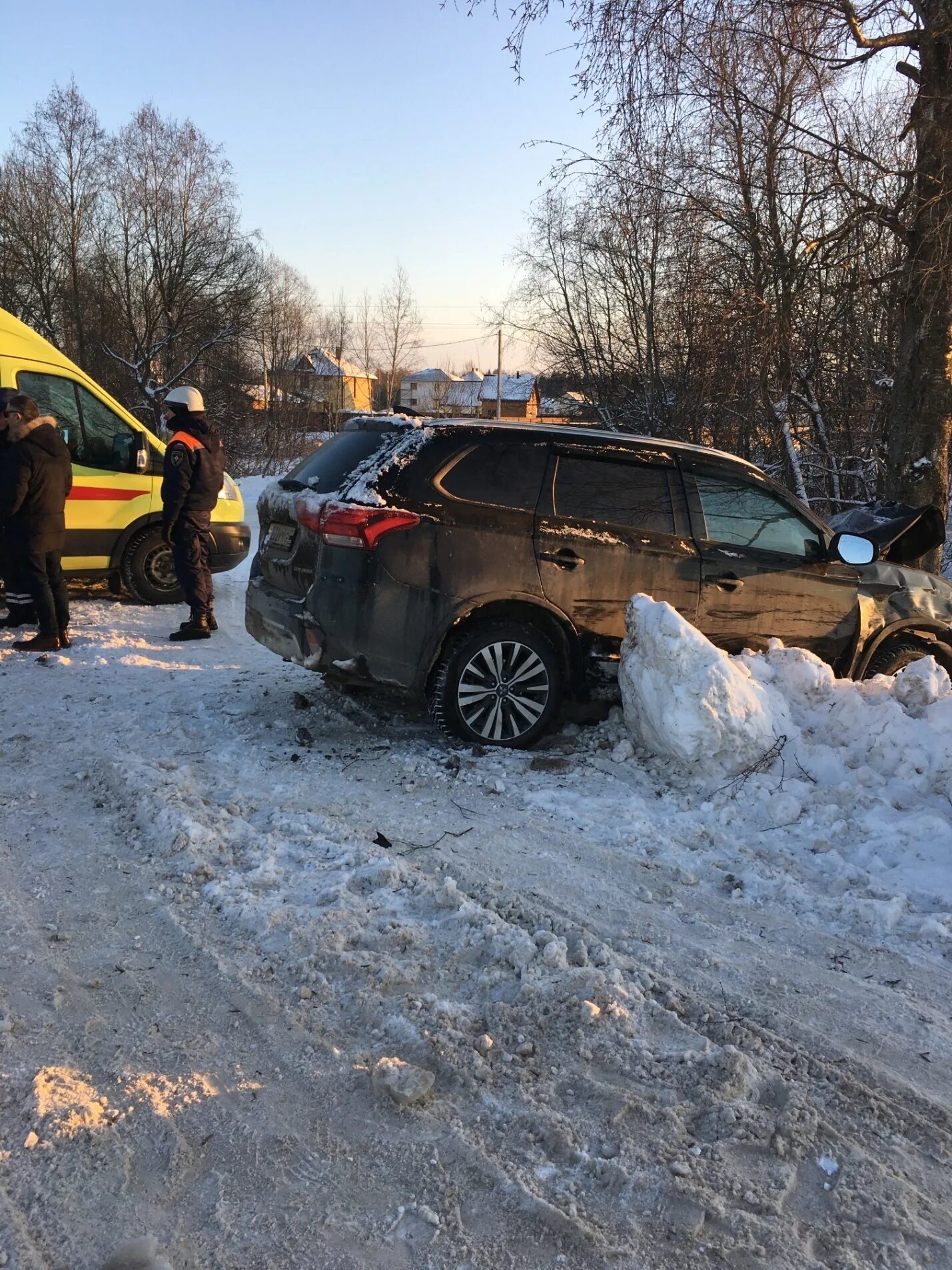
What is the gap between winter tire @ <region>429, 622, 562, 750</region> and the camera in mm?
4879

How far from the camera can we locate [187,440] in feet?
24.7

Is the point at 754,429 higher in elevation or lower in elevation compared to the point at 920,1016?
higher

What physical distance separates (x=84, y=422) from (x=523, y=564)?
581cm

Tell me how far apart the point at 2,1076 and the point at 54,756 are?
2688 mm

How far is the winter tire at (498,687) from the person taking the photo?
4.88 metres

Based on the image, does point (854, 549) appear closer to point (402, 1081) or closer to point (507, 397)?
point (402, 1081)

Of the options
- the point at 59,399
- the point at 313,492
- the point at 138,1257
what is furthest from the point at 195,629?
the point at 138,1257

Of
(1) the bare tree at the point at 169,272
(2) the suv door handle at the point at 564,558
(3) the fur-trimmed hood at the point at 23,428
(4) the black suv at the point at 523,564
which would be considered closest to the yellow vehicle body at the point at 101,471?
(3) the fur-trimmed hood at the point at 23,428

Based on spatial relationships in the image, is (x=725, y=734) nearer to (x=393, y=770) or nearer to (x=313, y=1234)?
(x=393, y=770)

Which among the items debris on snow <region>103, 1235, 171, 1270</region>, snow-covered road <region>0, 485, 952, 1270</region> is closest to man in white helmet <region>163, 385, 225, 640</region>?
snow-covered road <region>0, 485, 952, 1270</region>

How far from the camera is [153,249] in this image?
94.2 ft

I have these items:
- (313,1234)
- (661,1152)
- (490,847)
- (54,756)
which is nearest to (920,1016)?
(661,1152)

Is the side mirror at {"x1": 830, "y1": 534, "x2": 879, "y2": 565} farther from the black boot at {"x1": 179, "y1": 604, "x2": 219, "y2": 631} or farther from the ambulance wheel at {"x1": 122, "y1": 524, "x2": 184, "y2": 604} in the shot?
the ambulance wheel at {"x1": 122, "y1": 524, "x2": 184, "y2": 604}

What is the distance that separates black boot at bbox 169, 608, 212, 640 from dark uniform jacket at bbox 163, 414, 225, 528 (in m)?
0.85
